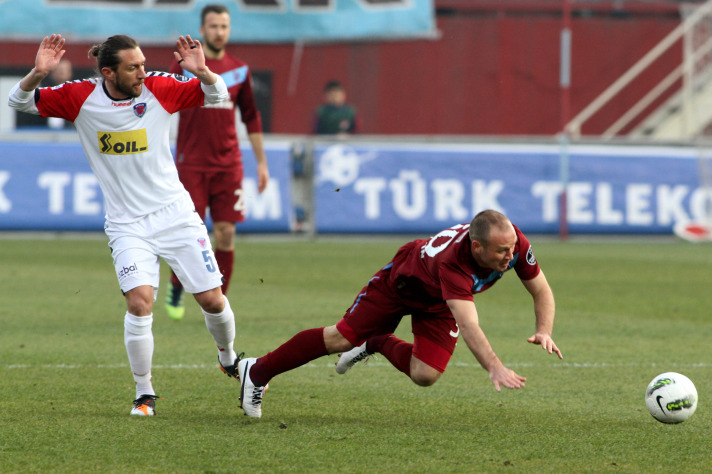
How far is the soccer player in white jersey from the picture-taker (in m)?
5.42

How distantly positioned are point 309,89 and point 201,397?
1576 centimetres

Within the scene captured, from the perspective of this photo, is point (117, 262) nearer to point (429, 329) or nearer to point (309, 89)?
point (429, 329)

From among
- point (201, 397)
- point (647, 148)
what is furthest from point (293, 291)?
point (647, 148)

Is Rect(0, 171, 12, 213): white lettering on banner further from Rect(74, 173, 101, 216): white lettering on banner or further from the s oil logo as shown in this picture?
the s oil logo

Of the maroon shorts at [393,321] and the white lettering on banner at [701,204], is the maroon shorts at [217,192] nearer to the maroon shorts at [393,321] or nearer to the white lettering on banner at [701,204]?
the maroon shorts at [393,321]

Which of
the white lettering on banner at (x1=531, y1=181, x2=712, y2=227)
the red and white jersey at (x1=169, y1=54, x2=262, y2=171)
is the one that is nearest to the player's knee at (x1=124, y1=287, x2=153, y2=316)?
the red and white jersey at (x1=169, y1=54, x2=262, y2=171)

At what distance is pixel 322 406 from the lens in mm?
5629

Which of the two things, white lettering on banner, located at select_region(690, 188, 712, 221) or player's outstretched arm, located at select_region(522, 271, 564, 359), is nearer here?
player's outstretched arm, located at select_region(522, 271, 564, 359)

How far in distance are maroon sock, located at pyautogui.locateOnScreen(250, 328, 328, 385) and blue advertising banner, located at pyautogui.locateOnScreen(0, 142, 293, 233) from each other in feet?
32.8

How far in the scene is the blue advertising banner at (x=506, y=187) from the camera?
16078 mm

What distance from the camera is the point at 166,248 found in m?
5.65

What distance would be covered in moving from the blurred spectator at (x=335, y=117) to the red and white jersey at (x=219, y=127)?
860 centimetres

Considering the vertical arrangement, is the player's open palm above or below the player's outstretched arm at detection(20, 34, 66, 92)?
below

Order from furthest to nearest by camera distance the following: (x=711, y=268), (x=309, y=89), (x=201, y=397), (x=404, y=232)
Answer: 1. (x=309, y=89)
2. (x=404, y=232)
3. (x=711, y=268)
4. (x=201, y=397)
